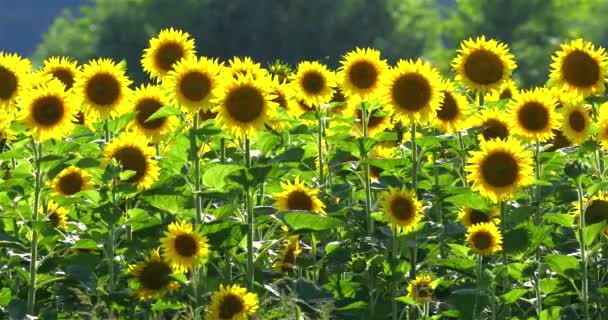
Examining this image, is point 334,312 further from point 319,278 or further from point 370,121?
point 370,121

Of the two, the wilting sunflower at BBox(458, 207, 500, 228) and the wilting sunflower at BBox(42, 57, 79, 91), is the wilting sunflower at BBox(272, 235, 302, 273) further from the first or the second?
the wilting sunflower at BBox(42, 57, 79, 91)

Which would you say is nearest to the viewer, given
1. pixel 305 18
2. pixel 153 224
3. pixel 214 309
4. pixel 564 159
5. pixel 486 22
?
pixel 214 309

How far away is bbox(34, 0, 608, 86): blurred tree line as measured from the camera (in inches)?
2202

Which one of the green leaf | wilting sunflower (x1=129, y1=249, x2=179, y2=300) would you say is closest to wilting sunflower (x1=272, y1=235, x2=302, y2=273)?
the green leaf

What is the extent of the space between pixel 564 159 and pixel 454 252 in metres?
0.85

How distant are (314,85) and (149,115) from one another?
96 centimetres

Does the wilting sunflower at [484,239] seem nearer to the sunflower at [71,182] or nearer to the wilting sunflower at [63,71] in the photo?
the sunflower at [71,182]

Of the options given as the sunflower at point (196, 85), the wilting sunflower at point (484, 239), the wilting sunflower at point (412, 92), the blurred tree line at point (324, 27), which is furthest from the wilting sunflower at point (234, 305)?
the blurred tree line at point (324, 27)

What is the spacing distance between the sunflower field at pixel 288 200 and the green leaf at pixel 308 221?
0.4 inches

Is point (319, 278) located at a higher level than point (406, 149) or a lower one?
lower

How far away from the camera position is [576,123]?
816cm

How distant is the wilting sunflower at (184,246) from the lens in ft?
23.4

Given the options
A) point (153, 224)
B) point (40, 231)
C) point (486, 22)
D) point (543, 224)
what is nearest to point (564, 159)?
point (543, 224)

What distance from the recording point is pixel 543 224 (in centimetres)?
834
